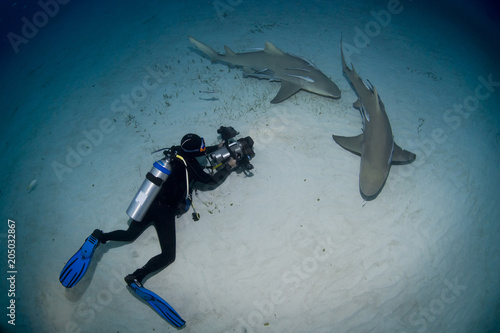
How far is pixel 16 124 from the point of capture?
339 inches

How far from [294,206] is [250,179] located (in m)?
1.28

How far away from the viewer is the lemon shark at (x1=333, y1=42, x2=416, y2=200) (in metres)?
5.25

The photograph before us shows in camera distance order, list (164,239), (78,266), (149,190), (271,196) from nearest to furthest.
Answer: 1. (149,190)
2. (164,239)
3. (78,266)
4. (271,196)

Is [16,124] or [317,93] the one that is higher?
[317,93]

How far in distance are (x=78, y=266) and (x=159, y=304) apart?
1937 mm

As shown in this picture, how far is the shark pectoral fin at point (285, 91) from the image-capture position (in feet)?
23.1

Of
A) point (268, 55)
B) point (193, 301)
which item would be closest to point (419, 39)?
point (268, 55)

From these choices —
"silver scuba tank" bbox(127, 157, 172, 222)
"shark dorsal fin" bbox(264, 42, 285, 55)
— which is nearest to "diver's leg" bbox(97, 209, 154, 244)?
"silver scuba tank" bbox(127, 157, 172, 222)

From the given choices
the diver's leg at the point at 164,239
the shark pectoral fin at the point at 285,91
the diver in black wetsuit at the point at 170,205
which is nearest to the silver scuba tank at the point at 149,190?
the diver in black wetsuit at the point at 170,205

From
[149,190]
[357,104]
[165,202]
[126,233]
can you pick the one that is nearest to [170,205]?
[165,202]

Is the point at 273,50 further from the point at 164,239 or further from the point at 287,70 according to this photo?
the point at 164,239

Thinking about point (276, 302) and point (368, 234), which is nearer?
point (276, 302)

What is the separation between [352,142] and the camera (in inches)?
238

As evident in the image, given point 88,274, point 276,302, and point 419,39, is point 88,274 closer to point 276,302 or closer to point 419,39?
point 276,302
